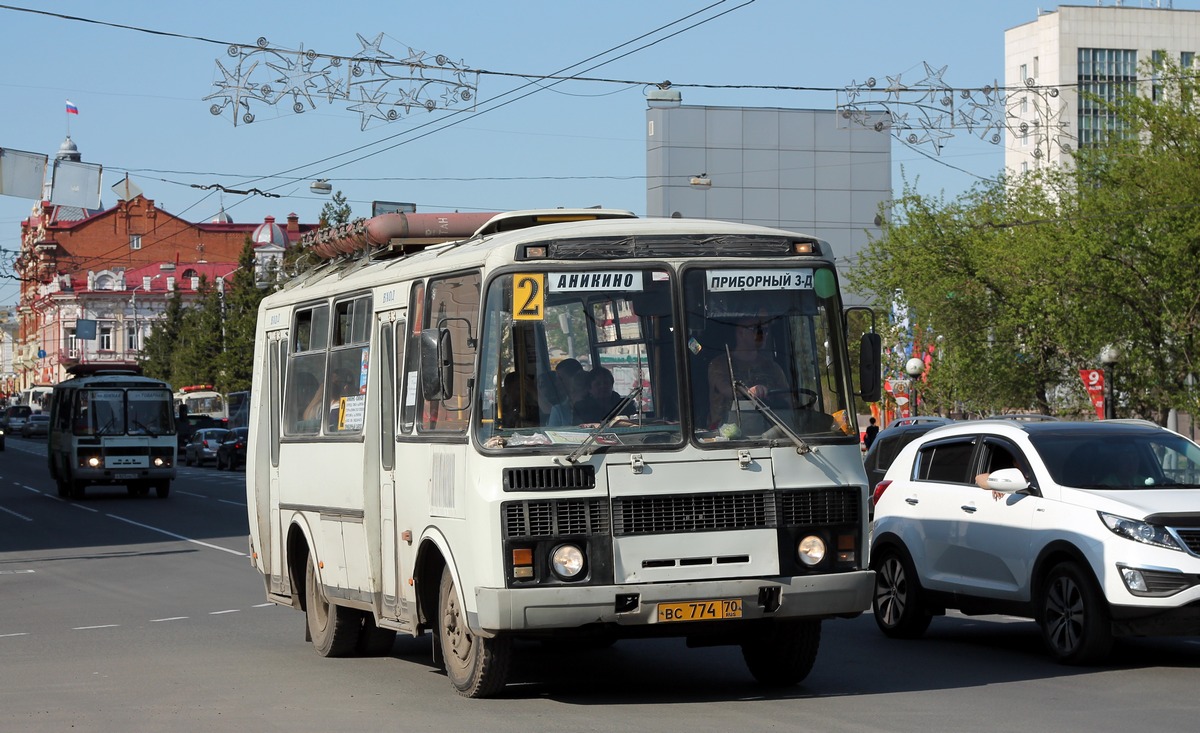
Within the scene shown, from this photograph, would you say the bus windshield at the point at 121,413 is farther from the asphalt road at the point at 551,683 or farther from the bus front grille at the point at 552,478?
the bus front grille at the point at 552,478

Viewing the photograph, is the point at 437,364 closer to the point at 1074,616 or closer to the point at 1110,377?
the point at 1074,616

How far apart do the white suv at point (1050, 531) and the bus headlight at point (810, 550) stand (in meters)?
2.52

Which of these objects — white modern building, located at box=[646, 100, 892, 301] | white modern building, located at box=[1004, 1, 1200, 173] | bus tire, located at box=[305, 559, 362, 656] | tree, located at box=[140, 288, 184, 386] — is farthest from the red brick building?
bus tire, located at box=[305, 559, 362, 656]

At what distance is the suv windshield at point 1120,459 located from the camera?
12062mm

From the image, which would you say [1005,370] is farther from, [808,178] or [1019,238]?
[808,178]

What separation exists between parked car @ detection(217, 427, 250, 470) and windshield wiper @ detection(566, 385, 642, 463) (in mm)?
52778

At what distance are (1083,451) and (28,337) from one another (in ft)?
526

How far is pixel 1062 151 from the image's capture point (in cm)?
3206

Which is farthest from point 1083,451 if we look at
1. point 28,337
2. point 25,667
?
point 28,337

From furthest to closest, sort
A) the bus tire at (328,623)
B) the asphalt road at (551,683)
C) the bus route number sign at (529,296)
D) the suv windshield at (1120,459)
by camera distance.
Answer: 1. the bus tire at (328,623)
2. the suv windshield at (1120,459)
3. the bus route number sign at (529,296)
4. the asphalt road at (551,683)

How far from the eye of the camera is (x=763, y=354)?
33.0ft

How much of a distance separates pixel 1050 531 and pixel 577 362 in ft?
13.3

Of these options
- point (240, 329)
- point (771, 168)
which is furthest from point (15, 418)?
point (771, 168)

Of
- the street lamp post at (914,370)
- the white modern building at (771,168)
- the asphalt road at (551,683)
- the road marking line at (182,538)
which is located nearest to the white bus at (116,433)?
the road marking line at (182,538)
